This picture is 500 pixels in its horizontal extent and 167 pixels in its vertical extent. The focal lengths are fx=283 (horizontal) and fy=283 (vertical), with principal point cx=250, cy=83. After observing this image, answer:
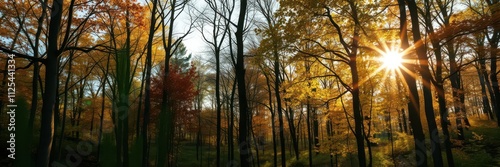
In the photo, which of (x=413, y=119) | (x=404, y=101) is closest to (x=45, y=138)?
(x=413, y=119)

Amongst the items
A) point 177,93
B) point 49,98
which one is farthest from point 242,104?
point 177,93

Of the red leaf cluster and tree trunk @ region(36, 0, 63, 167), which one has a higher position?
the red leaf cluster

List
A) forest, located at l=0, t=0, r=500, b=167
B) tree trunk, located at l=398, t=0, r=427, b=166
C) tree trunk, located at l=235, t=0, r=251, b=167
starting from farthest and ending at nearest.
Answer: tree trunk, located at l=235, t=0, r=251, b=167, tree trunk, located at l=398, t=0, r=427, b=166, forest, located at l=0, t=0, r=500, b=167

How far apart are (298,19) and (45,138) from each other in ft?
25.2

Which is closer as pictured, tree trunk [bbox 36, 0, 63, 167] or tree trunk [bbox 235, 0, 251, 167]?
tree trunk [bbox 36, 0, 63, 167]

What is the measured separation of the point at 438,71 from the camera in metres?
11.4

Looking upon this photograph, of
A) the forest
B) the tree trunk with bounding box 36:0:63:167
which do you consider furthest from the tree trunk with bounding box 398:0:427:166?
the tree trunk with bounding box 36:0:63:167

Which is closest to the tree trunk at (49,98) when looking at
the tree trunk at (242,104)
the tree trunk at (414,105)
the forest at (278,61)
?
the forest at (278,61)

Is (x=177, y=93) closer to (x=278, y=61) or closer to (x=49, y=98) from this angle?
(x=278, y=61)

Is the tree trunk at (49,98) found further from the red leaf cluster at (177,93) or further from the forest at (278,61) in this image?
the red leaf cluster at (177,93)

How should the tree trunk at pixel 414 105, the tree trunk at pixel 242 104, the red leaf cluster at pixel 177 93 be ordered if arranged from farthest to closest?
1. the red leaf cluster at pixel 177 93
2. the tree trunk at pixel 242 104
3. the tree trunk at pixel 414 105

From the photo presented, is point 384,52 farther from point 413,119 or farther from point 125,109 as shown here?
point 125,109

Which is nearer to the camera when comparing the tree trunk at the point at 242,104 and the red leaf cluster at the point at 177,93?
the tree trunk at the point at 242,104

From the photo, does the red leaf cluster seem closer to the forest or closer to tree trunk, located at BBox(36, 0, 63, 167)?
the forest
